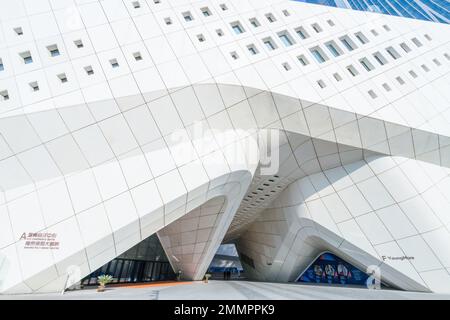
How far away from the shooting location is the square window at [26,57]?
9.03 metres

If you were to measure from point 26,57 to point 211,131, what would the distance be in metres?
8.06

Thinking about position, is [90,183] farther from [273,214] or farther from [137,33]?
[273,214]

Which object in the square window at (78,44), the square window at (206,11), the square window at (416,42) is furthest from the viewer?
the square window at (416,42)

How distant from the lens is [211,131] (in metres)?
10.8

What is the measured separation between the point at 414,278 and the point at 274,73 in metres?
11.3

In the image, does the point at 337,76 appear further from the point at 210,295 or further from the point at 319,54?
the point at 210,295

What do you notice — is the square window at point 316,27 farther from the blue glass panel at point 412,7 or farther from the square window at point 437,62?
the blue glass panel at point 412,7

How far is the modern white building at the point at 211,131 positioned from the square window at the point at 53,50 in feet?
0.78

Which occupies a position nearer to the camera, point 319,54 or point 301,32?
point 319,54

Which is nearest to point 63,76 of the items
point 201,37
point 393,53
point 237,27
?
point 201,37

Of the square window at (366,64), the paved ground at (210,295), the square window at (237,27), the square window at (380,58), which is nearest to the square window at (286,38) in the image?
the square window at (237,27)

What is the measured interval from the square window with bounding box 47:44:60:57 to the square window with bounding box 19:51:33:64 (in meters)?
0.71

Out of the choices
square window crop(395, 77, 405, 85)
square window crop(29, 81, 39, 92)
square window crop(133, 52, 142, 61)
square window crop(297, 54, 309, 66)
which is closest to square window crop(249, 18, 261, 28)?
square window crop(297, 54, 309, 66)
